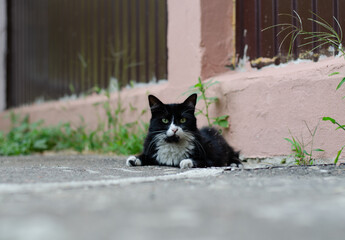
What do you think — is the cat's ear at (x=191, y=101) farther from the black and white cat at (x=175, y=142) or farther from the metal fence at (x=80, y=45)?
the metal fence at (x=80, y=45)

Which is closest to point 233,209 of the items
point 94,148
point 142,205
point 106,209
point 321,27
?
point 142,205

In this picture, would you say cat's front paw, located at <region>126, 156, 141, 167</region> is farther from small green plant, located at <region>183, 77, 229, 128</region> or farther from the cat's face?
small green plant, located at <region>183, 77, 229, 128</region>

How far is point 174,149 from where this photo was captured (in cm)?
326

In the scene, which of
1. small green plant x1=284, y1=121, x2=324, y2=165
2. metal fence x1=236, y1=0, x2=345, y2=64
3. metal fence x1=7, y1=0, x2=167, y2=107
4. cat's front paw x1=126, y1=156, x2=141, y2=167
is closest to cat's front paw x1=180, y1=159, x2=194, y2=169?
cat's front paw x1=126, y1=156, x2=141, y2=167

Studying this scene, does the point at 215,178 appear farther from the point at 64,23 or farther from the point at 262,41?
the point at 64,23

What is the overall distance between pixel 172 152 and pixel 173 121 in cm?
23

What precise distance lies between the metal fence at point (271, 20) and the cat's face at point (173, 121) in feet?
3.06

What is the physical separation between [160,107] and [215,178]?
1.17m

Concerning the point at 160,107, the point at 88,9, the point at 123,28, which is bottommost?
the point at 160,107

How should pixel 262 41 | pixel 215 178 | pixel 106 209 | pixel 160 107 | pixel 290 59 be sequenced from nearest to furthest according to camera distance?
pixel 106 209
pixel 215 178
pixel 160 107
pixel 290 59
pixel 262 41

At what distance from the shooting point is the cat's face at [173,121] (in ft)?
10.6

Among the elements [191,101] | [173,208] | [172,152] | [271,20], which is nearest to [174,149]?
[172,152]

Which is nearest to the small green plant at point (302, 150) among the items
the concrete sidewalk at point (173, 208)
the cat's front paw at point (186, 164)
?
the cat's front paw at point (186, 164)

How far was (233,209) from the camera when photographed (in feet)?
4.79
